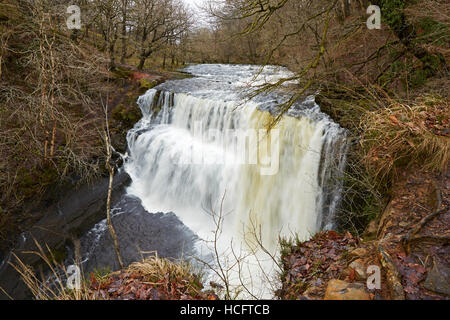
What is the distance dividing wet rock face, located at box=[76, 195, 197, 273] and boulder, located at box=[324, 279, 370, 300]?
172 inches

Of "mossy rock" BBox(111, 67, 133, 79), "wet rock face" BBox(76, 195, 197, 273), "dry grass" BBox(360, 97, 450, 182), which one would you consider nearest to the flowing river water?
"wet rock face" BBox(76, 195, 197, 273)

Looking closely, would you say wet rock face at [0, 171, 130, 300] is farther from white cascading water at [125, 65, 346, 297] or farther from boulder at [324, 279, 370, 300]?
boulder at [324, 279, 370, 300]

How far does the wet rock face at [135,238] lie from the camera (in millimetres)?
6703

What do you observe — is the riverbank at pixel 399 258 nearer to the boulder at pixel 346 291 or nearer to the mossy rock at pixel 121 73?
the boulder at pixel 346 291

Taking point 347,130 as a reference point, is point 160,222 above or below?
below

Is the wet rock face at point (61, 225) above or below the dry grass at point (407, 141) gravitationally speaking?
below

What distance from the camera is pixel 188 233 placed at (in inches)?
301

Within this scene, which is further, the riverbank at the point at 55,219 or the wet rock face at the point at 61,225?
the riverbank at the point at 55,219

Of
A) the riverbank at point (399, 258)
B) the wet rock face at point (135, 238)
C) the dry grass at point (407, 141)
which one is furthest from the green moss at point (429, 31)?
the wet rock face at point (135, 238)

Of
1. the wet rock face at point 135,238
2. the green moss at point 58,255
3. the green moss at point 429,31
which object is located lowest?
the green moss at point 58,255

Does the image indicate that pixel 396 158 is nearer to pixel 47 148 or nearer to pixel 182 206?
pixel 182 206

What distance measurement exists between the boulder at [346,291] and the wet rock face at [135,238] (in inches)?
172
